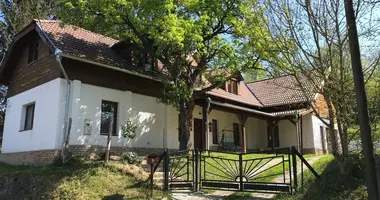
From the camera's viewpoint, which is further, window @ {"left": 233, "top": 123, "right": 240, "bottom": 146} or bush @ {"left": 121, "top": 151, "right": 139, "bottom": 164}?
window @ {"left": 233, "top": 123, "right": 240, "bottom": 146}

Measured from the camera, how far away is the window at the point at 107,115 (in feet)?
53.7

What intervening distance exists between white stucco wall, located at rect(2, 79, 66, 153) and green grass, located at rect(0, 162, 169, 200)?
2.06m

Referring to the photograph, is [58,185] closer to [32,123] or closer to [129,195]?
[129,195]

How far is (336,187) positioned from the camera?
9.56m

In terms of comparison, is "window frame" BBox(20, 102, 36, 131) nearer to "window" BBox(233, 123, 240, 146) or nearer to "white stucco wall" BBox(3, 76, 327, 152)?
"white stucco wall" BBox(3, 76, 327, 152)

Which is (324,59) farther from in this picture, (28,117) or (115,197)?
(28,117)

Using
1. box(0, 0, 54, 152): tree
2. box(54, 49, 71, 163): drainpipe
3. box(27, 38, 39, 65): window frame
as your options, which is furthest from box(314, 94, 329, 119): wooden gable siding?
box(0, 0, 54, 152): tree

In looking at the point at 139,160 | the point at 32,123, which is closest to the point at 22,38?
the point at 32,123

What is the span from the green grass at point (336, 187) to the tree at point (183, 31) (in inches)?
199

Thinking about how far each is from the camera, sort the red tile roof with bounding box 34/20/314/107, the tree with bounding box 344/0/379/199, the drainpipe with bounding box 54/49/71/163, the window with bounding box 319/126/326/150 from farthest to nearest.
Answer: the window with bounding box 319/126/326/150 < the red tile roof with bounding box 34/20/314/107 < the drainpipe with bounding box 54/49/71/163 < the tree with bounding box 344/0/379/199

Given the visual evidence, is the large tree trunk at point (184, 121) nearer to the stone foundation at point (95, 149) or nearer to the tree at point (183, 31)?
the tree at point (183, 31)

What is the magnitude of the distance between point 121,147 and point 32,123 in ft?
14.7

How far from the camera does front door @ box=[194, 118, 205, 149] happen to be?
71.3 feet

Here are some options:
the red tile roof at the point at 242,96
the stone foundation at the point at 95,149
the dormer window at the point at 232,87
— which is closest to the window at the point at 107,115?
the stone foundation at the point at 95,149
